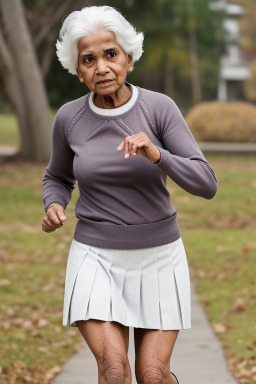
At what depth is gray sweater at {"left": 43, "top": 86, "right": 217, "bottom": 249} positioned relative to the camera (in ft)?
12.0

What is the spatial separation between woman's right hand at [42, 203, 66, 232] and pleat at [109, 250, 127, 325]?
27 cm

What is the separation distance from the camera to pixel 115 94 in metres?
3.80

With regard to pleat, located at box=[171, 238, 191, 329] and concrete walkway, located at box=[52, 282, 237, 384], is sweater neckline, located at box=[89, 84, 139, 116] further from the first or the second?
concrete walkway, located at box=[52, 282, 237, 384]

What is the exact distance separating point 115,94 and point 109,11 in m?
0.34

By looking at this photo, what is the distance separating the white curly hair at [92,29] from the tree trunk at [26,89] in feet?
58.5

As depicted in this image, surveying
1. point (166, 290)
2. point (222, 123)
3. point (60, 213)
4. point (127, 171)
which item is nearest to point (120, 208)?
point (127, 171)

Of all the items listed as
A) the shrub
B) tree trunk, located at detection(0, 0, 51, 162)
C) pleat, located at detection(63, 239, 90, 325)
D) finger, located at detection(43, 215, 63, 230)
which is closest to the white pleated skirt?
pleat, located at detection(63, 239, 90, 325)

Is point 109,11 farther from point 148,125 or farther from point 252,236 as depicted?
point 252,236

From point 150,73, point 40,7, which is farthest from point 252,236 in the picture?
point 150,73

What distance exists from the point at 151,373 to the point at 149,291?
1.12 feet

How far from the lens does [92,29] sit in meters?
3.69

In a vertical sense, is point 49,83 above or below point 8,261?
below

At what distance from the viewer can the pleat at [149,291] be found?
3.77 m

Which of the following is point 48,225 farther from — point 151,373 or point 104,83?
point 151,373
